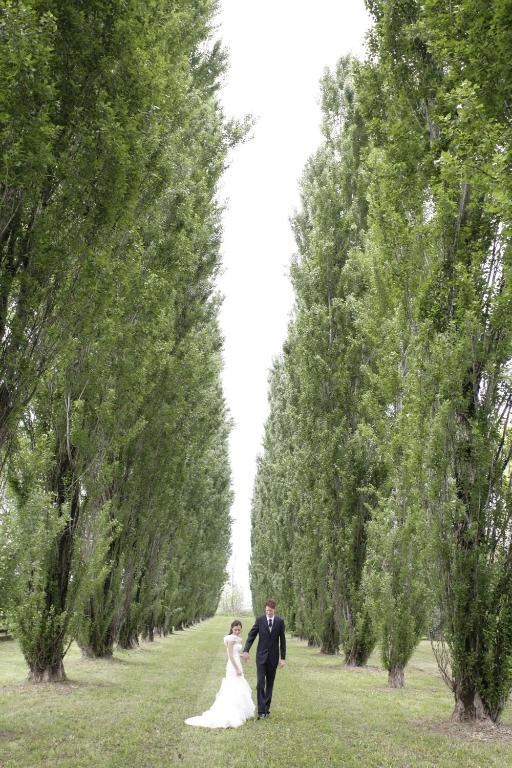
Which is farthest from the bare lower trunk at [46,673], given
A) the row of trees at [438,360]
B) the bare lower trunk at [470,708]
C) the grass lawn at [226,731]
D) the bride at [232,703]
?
the bare lower trunk at [470,708]

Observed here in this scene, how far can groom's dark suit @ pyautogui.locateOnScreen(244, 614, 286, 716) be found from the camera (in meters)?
7.48

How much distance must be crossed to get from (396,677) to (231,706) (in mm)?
4823

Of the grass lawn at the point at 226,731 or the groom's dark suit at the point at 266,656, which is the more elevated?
the groom's dark suit at the point at 266,656

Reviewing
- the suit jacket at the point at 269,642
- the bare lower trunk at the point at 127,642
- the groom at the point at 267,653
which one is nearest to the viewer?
the groom at the point at 267,653

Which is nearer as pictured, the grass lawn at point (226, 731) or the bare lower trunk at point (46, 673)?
the grass lawn at point (226, 731)

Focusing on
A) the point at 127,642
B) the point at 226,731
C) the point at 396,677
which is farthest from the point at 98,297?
the point at 127,642

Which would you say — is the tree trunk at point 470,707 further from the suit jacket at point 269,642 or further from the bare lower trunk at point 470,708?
the suit jacket at point 269,642

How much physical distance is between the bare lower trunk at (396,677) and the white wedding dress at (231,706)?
4.26 m

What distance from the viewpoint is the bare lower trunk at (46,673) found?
373 inches

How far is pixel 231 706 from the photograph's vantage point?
7.18 m

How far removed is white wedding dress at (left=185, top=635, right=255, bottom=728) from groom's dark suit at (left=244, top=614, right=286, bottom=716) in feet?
0.55

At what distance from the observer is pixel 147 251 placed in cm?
1174

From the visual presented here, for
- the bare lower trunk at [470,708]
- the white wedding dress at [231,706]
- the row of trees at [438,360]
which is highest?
the row of trees at [438,360]

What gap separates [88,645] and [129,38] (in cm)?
1194
